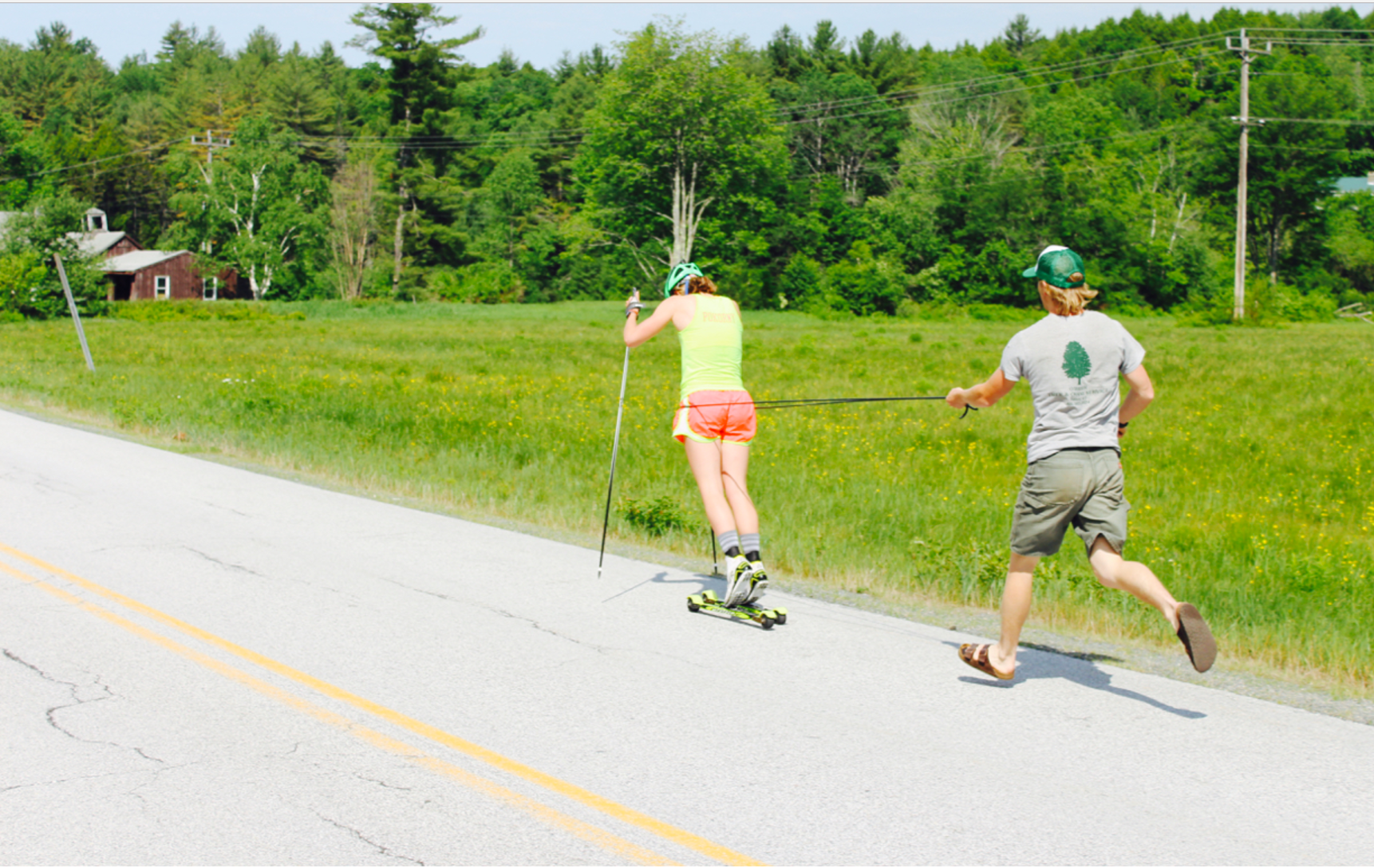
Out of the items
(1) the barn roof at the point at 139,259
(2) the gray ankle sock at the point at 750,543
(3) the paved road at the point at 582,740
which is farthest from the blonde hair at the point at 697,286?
(1) the barn roof at the point at 139,259

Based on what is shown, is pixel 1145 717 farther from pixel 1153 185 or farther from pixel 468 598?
pixel 1153 185

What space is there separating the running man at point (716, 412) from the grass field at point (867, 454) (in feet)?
4.92

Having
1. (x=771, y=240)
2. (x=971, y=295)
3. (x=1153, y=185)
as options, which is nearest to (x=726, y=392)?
(x=971, y=295)

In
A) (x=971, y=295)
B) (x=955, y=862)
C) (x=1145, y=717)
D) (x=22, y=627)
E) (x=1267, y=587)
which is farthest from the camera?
(x=971, y=295)

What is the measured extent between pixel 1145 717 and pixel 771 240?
78.0 metres

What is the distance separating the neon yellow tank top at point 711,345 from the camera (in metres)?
7.19

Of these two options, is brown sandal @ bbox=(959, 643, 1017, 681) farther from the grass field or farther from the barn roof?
the barn roof

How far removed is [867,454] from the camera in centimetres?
1548

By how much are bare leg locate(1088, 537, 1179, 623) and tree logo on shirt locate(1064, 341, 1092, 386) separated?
0.80 metres

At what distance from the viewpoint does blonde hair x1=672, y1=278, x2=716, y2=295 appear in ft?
24.2

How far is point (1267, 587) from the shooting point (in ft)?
27.1

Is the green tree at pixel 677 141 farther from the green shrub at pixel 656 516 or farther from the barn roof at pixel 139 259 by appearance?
the green shrub at pixel 656 516

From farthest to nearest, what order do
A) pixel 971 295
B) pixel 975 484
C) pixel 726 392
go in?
pixel 971 295, pixel 975 484, pixel 726 392

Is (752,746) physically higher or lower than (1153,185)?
lower
